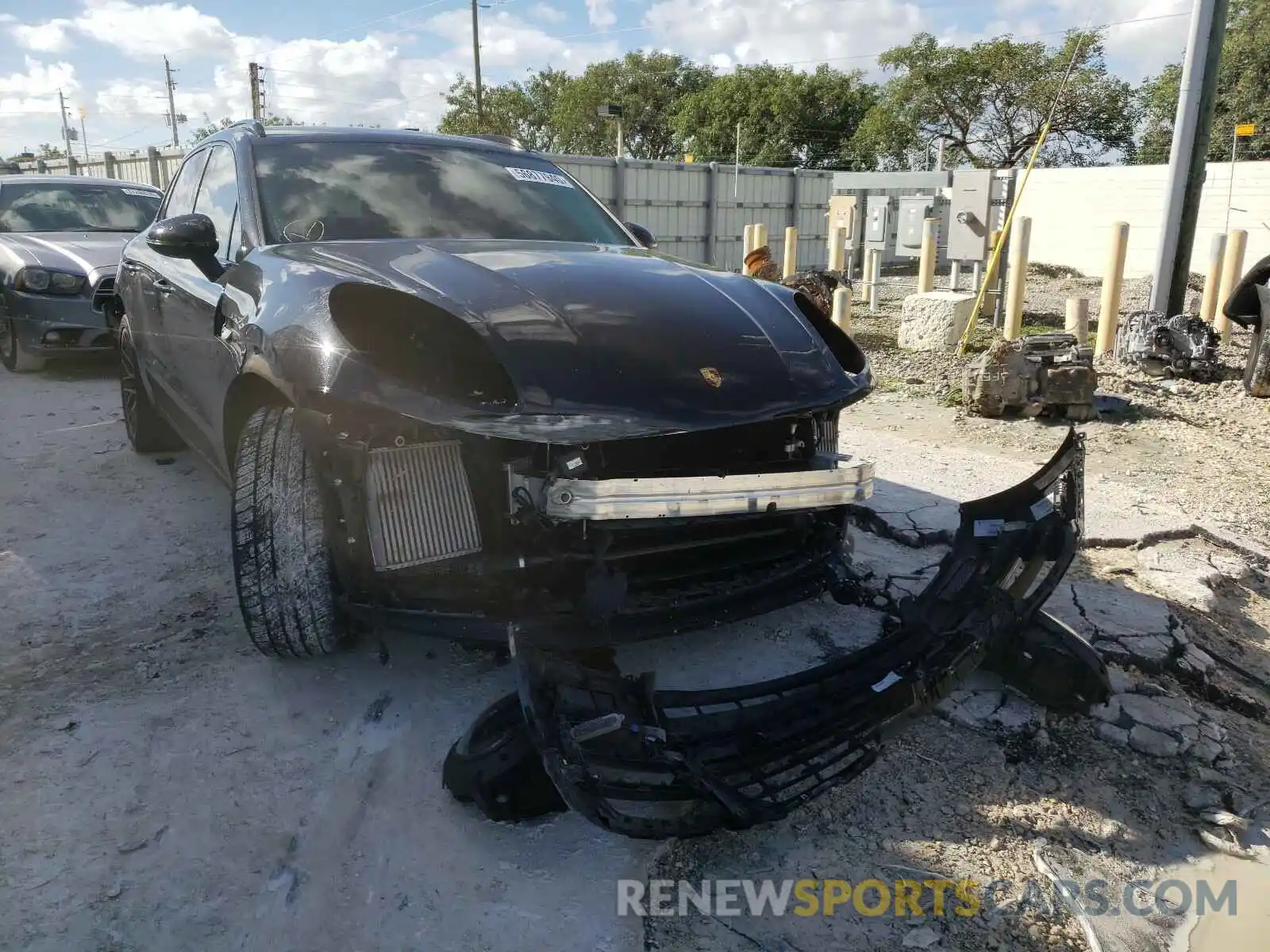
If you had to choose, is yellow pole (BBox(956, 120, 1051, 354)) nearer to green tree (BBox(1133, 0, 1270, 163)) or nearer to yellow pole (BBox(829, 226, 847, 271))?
yellow pole (BBox(829, 226, 847, 271))

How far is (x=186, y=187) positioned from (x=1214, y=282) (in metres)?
9.58

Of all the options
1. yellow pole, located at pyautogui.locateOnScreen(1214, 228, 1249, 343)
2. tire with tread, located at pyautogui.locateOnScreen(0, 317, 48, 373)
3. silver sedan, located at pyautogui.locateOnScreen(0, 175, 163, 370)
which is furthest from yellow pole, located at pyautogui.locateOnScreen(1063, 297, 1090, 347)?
tire with tread, located at pyautogui.locateOnScreen(0, 317, 48, 373)

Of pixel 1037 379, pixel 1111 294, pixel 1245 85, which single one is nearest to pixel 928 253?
pixel 1111 294

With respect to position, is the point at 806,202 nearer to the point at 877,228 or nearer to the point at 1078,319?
the point at 877,228

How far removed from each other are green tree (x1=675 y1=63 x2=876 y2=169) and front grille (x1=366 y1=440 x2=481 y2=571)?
4213cm

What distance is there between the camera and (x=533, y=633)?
91.1 inches

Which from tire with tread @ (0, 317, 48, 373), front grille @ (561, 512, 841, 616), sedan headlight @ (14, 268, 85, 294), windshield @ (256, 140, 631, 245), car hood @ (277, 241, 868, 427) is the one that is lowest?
tire with tread @ (0, 317, 48, 373)

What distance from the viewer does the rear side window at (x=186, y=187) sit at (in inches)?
166

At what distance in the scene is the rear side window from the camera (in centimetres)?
421

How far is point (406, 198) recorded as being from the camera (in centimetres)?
343

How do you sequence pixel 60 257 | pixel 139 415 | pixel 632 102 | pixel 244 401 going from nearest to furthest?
pixel 244 401 < pixel 139 415 < pixel 60 257 < pixel 632 102

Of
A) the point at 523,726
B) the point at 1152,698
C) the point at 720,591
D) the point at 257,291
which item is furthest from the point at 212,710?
the point at 1152,698

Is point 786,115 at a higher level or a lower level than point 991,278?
higher

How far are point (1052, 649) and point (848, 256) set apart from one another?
573 inches
